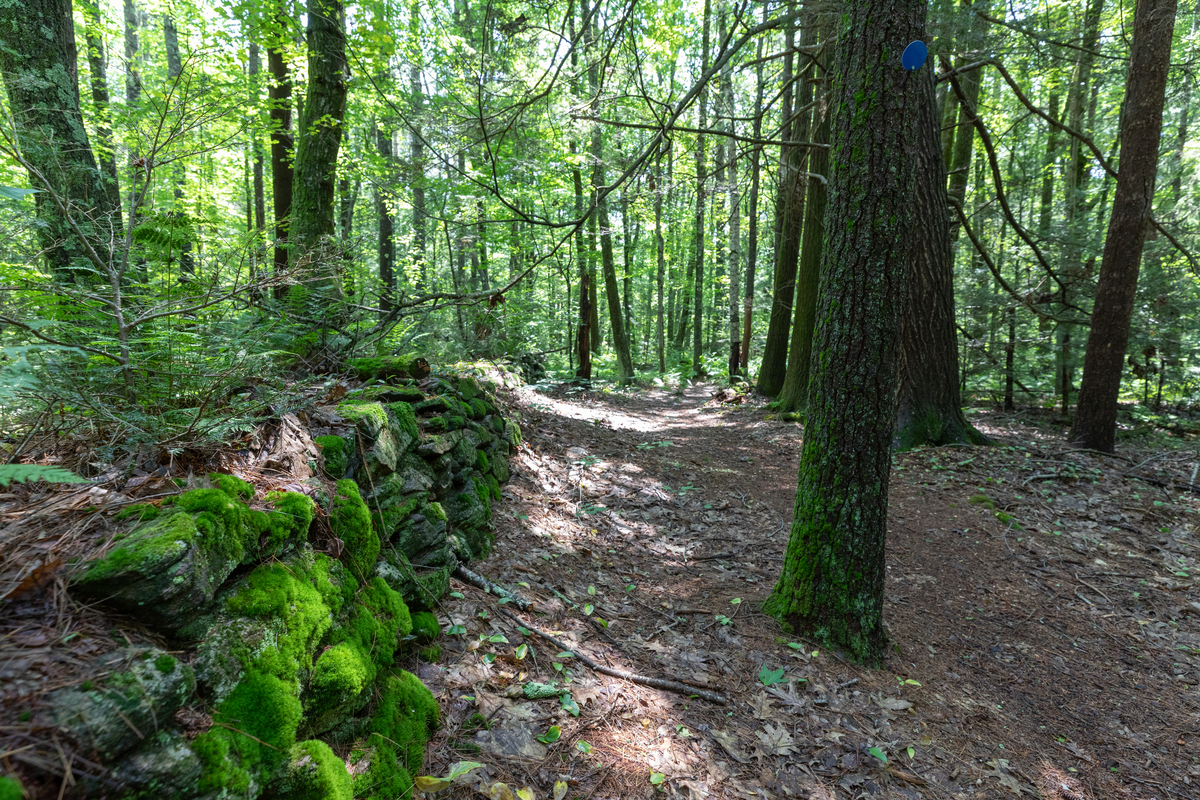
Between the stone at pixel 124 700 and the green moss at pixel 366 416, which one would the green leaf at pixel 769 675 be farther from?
the stone at pixel 124 700

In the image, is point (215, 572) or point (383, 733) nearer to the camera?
point (215, 572)

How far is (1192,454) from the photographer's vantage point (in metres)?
7.20

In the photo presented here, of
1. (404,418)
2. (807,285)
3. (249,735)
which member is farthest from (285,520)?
(807,285)

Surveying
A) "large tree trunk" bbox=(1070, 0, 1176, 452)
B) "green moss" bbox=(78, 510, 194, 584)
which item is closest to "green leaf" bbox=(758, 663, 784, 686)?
"green moss" bbox=(78, 510, 194, 584)

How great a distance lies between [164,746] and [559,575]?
2.97m

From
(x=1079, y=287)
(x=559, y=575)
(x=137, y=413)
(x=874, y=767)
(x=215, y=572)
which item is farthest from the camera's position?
(x=1079, y=287)

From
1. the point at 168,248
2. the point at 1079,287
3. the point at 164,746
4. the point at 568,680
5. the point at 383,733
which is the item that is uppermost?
the point at 1079,287

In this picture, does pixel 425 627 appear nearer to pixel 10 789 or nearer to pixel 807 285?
pixel 10 789

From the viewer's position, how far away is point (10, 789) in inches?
37.7

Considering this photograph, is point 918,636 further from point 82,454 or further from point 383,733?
point 82,454

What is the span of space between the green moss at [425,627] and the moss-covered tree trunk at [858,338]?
2.40 metres

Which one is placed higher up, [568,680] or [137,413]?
[137,413]

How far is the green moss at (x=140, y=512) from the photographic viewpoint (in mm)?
1692

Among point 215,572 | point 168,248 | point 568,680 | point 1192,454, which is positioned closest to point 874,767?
point 568,680
